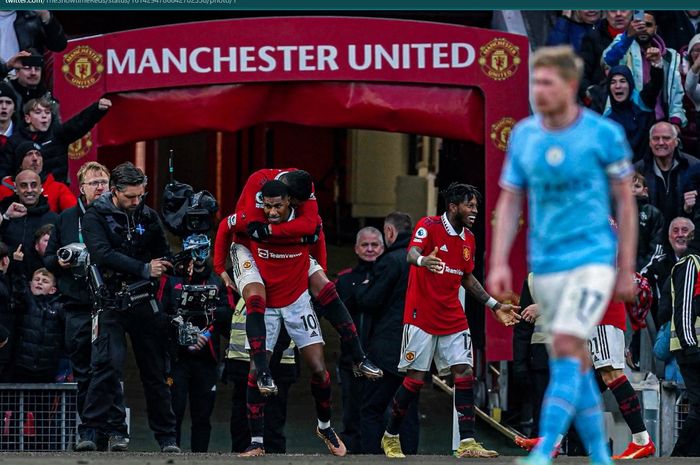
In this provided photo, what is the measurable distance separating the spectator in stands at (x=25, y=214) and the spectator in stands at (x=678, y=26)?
6415 millimetres

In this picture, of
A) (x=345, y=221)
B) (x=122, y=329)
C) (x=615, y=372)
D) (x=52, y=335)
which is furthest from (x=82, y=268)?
(x=345, y=221)

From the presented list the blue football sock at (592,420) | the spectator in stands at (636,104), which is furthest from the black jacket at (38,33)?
the blue football sock at (592,420)

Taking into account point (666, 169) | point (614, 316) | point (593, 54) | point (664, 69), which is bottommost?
point (614, 316)

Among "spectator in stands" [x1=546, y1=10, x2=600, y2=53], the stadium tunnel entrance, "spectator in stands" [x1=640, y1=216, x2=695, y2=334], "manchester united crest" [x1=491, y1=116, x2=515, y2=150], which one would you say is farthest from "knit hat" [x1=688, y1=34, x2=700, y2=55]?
"spectator in stands" [x1=640, y1=216, x2=695, y2=334]

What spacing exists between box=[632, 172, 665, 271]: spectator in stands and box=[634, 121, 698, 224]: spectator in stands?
0.52 m

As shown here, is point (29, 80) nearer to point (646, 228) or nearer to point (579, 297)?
point (646, 228)

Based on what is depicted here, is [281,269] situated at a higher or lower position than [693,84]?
lower

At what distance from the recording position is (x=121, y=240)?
11102 millimetres

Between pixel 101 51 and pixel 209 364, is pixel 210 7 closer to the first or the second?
pixel 101 51

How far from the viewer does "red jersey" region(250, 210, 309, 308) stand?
10781 mm

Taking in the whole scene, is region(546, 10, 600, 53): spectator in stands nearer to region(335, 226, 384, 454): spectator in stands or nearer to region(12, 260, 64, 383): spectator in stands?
region(335, 226, 384, 454): spectator in stands

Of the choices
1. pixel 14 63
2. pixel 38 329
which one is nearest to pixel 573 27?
pixel 14 63

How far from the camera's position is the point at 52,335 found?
1237 centimetres

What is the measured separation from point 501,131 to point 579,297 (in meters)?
7.22
